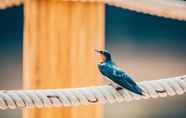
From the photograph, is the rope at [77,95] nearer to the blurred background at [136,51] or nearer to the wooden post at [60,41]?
the wooden post at [60,41]

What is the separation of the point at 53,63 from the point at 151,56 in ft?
1.38

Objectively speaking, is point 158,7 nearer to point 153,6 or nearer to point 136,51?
point 153,6

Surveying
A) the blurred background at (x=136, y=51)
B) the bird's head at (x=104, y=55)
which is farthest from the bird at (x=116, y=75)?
the blurred background at (x=136, y=51)

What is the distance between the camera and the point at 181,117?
3.59 feet

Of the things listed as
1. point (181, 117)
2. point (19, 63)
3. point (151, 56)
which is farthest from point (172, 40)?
point (19, 63)

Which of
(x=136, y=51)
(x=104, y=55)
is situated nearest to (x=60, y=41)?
(x=104, y=55)

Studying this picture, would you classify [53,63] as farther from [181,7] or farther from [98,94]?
[181,7]

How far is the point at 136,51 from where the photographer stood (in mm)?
1065

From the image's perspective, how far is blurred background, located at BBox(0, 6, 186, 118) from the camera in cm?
102

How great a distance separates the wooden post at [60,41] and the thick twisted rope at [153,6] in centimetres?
3

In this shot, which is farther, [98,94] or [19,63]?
[19,63]

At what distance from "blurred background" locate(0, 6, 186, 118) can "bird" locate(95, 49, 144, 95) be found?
0.27 meters

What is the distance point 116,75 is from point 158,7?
0.12 m

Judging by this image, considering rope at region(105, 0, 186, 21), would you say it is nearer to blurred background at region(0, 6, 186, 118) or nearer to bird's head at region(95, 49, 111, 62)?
bird's head at region(95, 49, 111, 62)
